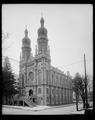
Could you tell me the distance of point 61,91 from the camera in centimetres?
3769

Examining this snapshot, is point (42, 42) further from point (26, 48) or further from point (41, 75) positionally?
point (41, 75)

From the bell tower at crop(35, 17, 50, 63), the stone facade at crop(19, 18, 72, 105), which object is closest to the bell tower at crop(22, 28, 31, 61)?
the stone facade at crop(19, 18, 72, 105)

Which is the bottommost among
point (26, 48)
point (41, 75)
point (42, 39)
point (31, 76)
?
point (31, 76)

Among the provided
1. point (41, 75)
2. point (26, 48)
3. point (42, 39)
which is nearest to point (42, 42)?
point (42, 39)

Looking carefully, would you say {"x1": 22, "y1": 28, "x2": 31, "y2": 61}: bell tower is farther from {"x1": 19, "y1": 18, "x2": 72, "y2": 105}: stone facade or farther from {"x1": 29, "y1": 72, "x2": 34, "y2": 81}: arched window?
{"x1": 29, "y1": 72, "x2": 34, "y2": 81}: arched window

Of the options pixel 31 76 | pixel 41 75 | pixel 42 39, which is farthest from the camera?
pixel 42 39

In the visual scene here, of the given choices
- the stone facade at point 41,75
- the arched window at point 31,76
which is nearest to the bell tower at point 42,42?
the stone facade at point 41,75

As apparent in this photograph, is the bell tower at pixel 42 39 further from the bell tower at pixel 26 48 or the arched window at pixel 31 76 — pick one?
the arched window at pixel 31 76

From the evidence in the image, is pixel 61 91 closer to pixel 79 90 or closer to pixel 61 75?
pixel 61 75

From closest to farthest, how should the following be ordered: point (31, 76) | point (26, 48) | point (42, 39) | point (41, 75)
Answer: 1. point (41, 75)
2. point (31, 76)
3. point (42, 39)
4. point (26, 48)

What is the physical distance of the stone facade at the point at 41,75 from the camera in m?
30.7

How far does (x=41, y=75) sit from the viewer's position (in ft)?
102

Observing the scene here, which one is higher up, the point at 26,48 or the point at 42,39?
the point at 42,39
